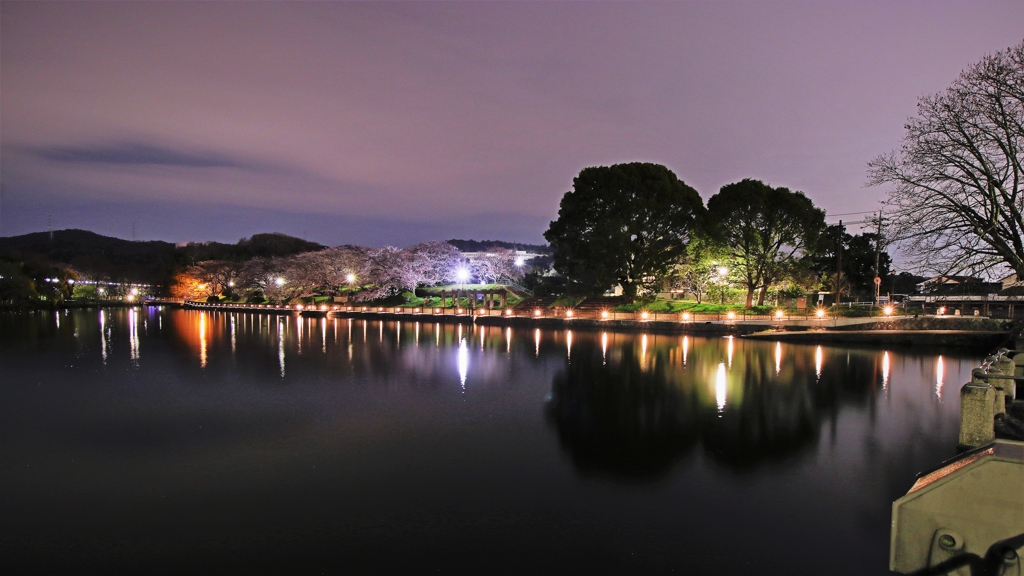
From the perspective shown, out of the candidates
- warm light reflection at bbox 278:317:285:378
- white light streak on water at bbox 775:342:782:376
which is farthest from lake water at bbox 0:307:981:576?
warm light reflection at bbox 278:317:285:378

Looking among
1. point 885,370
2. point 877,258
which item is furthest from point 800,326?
point 885,370

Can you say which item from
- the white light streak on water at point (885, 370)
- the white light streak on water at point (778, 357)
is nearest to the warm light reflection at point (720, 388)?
the white light streak on water at point (778, 357)

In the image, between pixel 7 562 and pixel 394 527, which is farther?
pixel 394 527

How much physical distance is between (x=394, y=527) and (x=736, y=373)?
13142 mm

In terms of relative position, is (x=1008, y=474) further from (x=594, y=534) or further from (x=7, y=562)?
(x=7, y=562)

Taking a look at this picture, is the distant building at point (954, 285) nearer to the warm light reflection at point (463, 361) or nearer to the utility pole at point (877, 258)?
the utility pole at point (877, 258)

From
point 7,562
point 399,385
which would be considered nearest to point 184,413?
point 399,385

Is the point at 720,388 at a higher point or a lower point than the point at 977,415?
lower

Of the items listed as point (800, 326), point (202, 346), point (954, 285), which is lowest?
point (202, 346)

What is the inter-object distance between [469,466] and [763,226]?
105 feet

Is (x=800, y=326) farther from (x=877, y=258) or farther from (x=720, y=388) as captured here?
(x=720, y=388)

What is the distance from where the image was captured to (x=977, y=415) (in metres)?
7.91

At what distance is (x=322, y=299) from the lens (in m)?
61.6

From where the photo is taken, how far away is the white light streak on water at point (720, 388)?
12405mm
